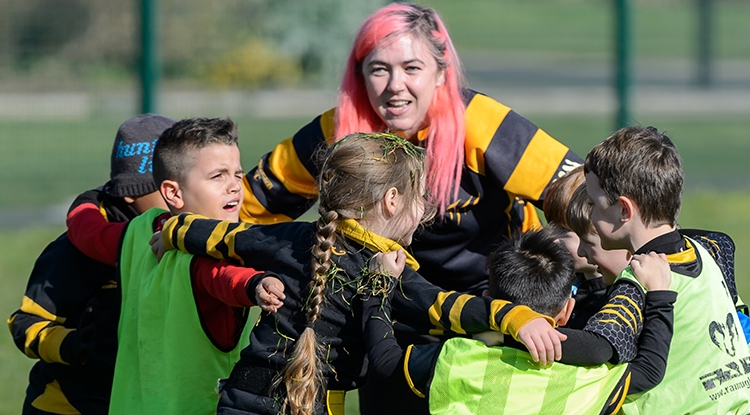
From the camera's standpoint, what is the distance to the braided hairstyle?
2578 millimetres

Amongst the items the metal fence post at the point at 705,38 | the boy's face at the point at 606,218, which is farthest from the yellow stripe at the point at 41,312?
the metal fence post at the point at 705,38

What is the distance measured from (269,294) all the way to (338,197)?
311mm

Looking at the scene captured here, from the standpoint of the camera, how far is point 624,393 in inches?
96.0

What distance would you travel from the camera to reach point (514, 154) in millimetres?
3537

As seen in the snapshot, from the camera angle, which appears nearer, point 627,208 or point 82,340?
point 627,208

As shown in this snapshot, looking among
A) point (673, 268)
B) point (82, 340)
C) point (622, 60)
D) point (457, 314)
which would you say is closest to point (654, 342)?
point (673, 268)

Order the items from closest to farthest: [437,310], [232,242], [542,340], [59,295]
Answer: [542,340] → [437,310] → [232,242] → [59,295]

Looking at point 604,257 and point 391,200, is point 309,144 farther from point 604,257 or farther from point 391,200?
point 604,257

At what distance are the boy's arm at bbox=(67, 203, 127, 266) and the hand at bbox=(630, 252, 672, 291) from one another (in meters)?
1.58

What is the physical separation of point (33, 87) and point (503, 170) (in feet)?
22.7

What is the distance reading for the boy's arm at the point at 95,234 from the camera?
10.6 ft

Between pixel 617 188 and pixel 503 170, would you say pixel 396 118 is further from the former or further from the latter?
pixel 617 188

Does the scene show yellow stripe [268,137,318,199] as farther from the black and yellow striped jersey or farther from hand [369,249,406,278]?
hand [369,249,406,278]

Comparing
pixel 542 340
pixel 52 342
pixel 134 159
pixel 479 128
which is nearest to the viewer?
pixel 542 340
